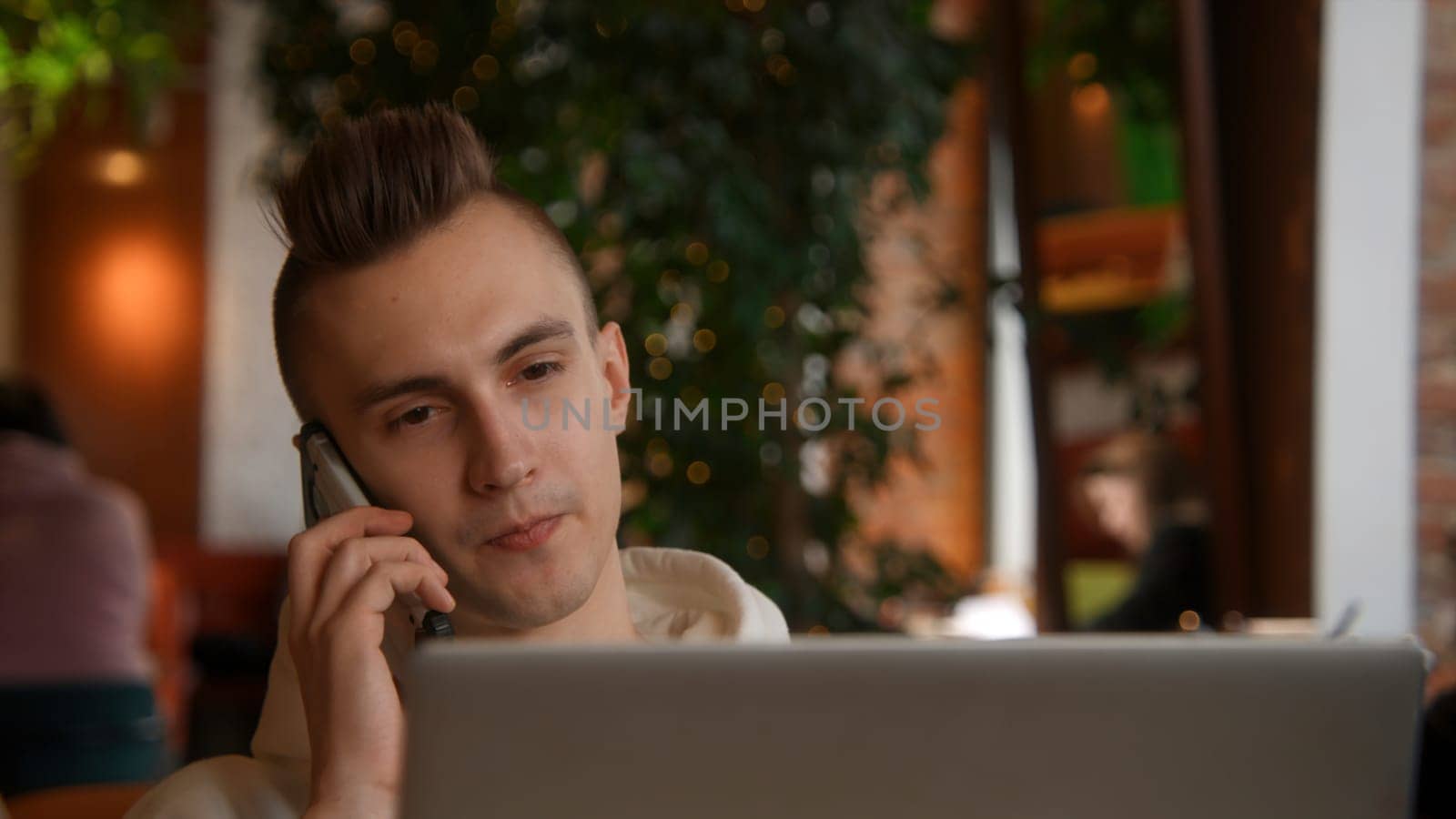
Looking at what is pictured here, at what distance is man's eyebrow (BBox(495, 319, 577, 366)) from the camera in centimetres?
117

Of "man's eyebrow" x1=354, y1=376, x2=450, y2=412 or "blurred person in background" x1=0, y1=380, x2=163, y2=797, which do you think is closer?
"man's eyebrow" x1=354, y1=376, x2=450, y2=412

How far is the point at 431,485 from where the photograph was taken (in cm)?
117

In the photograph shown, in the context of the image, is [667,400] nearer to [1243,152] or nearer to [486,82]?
[486,82]

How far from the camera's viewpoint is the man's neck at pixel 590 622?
1231 millimetres

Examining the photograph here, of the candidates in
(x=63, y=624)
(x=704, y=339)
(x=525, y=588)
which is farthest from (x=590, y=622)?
(x=63, y=624)

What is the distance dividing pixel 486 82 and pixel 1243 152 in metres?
1.67

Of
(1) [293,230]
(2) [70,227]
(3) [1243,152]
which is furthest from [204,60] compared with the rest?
(1) [293,230]

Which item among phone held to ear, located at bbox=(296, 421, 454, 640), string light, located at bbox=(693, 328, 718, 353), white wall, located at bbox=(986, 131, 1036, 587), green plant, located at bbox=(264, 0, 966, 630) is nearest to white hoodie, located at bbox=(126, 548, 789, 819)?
phone held to ear, located at bbox=(296, 421, 454, 640)

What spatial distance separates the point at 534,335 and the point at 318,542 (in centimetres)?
24

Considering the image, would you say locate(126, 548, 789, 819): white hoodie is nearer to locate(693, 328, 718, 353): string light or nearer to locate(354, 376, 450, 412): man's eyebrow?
locate(354, 376, 450, 412): man's eyebrow

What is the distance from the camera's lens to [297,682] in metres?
1.18

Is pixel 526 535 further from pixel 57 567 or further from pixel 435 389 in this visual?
pixel 57 567

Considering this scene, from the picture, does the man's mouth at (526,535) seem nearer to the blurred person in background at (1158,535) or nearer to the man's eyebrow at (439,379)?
the man's eyebrow at (439,379)

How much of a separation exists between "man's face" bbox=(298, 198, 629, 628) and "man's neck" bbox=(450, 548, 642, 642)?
20 mm
